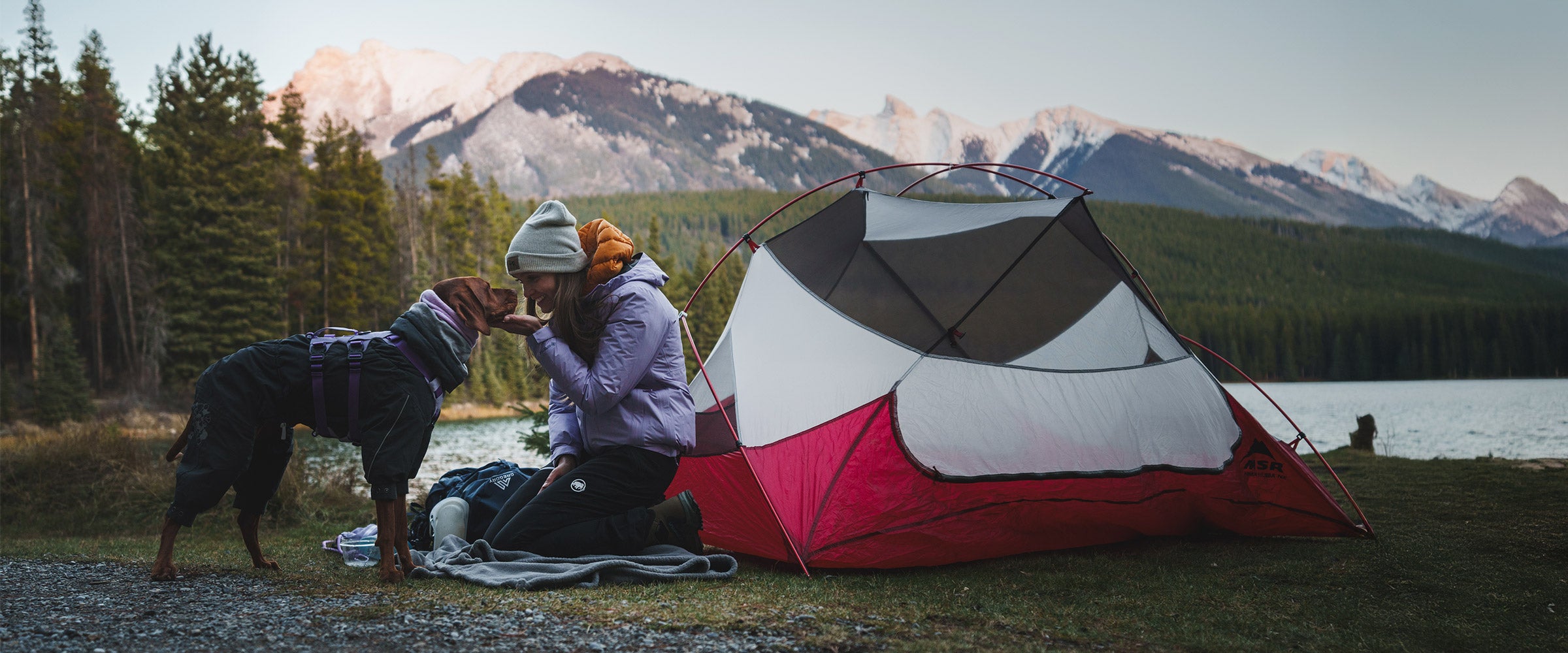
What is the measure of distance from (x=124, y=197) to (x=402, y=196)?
845 inches

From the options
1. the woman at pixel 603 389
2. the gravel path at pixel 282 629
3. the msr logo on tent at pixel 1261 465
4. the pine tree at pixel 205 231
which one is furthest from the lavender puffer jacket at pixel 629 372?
the pine tree at pixel 205 231

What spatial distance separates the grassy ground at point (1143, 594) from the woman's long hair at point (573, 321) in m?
1.24

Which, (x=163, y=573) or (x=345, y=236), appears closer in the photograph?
(x=163, y=573)

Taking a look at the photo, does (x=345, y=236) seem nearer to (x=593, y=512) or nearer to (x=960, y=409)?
(x=593, y=512)

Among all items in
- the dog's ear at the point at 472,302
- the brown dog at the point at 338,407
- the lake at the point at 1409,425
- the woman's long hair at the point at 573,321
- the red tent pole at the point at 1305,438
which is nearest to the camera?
the brown dog at the point at 338,407

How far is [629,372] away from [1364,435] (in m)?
13.2

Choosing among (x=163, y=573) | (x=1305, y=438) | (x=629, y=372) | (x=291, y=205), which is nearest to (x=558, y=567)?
(x=629, y=372)

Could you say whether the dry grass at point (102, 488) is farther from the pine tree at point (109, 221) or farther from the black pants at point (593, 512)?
the pine tree at point (109, 221)

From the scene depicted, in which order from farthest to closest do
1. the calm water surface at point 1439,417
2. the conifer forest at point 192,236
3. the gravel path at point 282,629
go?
1. the conifer forest at point 192,236
2. the calm water surface at point 1439,417
3. the gravel path at point 282,629

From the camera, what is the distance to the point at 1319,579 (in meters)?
4.50

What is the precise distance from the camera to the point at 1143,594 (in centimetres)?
423

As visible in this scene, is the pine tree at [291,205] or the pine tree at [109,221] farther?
the pine tree at [291,205]

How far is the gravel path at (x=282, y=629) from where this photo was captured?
2.79 meters

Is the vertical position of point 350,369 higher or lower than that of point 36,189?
lower
